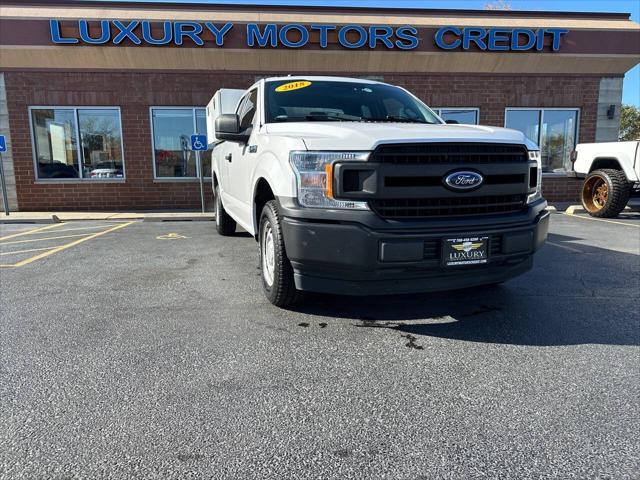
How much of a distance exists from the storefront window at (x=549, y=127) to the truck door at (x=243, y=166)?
10.4m

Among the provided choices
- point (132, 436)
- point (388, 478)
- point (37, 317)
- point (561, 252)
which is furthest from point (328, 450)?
point (561, 252)

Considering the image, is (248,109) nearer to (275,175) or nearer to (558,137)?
(275,175)

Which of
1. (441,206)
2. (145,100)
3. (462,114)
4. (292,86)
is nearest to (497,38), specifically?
(462,114)

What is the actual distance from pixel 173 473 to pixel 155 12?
41.8 feet

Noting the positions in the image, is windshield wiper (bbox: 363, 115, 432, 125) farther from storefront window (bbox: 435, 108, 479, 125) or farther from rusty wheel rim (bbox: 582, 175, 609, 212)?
storefront window (bbox: 435, 108, 479, 125)

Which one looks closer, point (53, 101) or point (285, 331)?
point (285, 331)

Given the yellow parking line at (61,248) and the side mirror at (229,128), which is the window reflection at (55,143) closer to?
the yellow parking line at (61,248)

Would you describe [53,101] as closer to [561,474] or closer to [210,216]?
[210,216]

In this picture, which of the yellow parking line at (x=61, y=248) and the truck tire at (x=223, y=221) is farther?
the truck tire at (x=223, y=221)

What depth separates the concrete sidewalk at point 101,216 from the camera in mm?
10852

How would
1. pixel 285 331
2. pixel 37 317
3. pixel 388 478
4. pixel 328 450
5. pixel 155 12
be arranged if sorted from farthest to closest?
1. pixel 155 12
2. pixel 37 317
3. pixel 285 331
4. pixel 328 450
5. pixel 388 478

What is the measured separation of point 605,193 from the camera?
33.4ft

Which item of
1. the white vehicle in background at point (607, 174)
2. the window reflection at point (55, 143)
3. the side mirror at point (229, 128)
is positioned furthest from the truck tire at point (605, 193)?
the window reflection at point (55, 143)

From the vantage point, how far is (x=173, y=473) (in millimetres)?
1913
